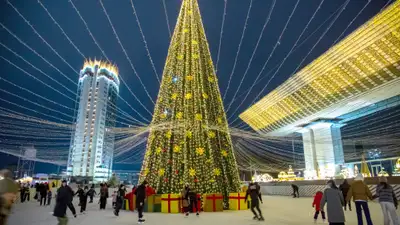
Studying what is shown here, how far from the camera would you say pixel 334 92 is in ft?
122

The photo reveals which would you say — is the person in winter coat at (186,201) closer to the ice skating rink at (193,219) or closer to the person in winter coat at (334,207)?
the ice skating rink at (193,219)

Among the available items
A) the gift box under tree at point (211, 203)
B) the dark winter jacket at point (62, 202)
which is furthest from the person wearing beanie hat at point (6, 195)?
the gift box under tree at point (211, 203)

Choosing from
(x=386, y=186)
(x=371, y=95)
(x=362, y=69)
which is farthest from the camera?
(x=371, y=95)

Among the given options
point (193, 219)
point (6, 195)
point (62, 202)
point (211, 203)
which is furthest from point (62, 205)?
point (211, 203)

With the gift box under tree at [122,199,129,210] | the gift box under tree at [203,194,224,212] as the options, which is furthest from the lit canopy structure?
the gift box under tree at [122,199,129,210]

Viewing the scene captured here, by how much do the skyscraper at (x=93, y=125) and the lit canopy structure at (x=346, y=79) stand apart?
4901cm

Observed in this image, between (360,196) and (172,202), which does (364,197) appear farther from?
(172,202)

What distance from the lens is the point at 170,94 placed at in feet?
40.5

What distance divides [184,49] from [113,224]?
302 inches

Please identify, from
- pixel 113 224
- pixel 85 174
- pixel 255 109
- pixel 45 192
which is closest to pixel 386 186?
pixel 113 224

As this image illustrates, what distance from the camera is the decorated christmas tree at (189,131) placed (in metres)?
11.5

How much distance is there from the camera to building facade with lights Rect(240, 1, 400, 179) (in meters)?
28.8

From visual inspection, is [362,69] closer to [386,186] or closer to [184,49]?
[184,49]

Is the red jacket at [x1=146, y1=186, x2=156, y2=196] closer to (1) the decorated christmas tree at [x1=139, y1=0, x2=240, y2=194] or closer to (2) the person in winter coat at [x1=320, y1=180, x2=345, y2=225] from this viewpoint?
(1) the decorated christmas tree at [x1=139, y1=0, x2=240, y2=194]
